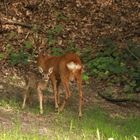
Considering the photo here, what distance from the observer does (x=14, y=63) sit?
15930mm

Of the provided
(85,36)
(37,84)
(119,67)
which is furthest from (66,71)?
(85,36)

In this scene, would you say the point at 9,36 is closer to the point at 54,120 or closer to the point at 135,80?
the point at 135,80

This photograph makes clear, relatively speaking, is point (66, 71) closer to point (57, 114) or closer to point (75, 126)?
point (57, 114)

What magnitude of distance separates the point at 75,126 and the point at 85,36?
834cm

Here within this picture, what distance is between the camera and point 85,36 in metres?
18.6

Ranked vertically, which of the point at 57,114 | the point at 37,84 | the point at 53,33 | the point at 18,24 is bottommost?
the point at 57,114

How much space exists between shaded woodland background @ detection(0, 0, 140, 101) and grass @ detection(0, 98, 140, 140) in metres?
2.16

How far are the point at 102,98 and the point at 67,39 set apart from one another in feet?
14.1

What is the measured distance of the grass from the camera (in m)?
9.05

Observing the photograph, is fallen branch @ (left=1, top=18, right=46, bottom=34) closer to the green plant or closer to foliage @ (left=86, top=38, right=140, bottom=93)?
the green plant

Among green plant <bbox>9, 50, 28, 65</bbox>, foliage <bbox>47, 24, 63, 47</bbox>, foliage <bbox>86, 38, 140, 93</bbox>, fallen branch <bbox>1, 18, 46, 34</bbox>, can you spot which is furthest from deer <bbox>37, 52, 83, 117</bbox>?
fallen branch <bbox>1, 18, 46, 34</bbox>

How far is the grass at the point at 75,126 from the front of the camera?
9.05m

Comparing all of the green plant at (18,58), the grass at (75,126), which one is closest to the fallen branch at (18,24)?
the green plant at (18,58)

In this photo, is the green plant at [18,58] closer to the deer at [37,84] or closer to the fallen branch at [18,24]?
the fallen branch at [18,24]
